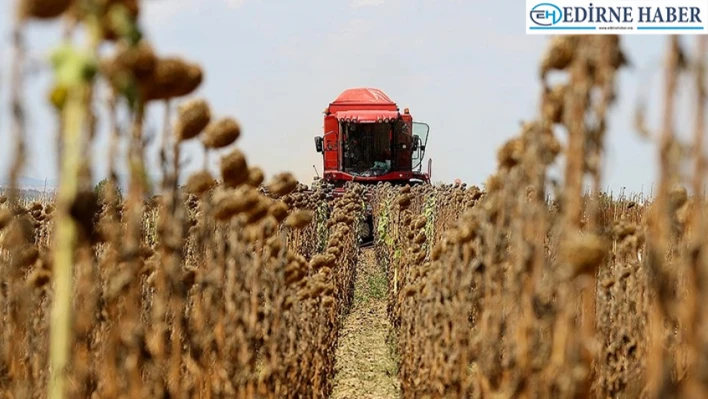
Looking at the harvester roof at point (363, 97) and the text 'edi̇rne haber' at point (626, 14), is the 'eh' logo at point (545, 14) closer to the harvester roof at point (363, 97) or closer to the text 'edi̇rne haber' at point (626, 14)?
the text 'edi̇rne haber' at point (626, 14)

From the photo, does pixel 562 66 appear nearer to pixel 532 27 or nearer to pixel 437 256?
pixel 532 27

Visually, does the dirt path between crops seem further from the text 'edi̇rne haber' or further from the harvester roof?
the harvester roof

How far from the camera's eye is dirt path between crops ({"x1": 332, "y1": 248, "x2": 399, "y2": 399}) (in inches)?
255

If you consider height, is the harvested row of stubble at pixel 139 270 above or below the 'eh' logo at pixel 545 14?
below

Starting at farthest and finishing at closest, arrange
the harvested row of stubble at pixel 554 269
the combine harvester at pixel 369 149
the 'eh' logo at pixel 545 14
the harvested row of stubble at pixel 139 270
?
the combine harvester at pixel 369 149
the 'eh' logo at pixel 545 14
the harvested row of stubble at pixel 554 269
the harvested row of stubble at pixel 139 270

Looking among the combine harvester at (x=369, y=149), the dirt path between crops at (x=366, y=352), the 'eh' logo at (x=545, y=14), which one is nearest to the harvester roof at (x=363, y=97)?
the combine harvester at (x=369, y=149)

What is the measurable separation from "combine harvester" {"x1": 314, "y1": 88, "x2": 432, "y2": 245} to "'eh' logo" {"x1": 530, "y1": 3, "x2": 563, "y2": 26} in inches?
553

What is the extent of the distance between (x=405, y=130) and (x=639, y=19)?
15.5m

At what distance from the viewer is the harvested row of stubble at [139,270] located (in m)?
1.24

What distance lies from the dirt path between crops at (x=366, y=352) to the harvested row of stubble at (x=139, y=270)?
1.45 m

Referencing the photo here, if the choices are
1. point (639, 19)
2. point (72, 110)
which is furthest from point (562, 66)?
point (72, 110)

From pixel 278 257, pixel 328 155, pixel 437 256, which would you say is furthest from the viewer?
pixel 328 155

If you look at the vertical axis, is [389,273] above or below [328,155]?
below

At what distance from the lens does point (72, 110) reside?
3.88 feet
